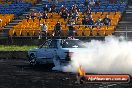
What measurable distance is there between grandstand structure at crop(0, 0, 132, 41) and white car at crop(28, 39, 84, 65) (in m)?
9.75

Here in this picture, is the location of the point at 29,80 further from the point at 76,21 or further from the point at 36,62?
the point at 76,21

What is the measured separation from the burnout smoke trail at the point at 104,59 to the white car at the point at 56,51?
0.44 m

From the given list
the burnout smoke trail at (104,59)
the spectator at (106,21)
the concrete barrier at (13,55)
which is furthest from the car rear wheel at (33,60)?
the spectator at (106,21)

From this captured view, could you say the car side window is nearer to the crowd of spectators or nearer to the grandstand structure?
the grandstand structure

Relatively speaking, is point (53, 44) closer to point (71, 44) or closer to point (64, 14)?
point (71, 44)

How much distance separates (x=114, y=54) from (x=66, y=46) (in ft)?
9.27

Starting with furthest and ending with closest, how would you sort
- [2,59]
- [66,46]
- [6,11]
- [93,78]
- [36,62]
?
1. [6,11]
2. [2,59]
3. [36,62]
4. [66,46]
5. [93,78]

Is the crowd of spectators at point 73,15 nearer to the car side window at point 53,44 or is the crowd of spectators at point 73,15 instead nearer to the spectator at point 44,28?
the spectator at point 44,28

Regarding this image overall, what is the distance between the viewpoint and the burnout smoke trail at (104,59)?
18078mm

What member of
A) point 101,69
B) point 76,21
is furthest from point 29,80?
point 76,21

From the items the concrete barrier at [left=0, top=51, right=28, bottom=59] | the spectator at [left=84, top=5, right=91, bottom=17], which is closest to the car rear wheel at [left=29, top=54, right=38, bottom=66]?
the concrete barrier at [left=0, top=51, right=28, bottom=59]

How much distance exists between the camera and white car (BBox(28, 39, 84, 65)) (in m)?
19.8

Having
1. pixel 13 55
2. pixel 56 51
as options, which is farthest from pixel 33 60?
pixel 13 55

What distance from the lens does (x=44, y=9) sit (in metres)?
38.9
